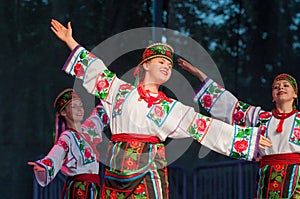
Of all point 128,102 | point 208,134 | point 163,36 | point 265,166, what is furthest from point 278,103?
point 163,36

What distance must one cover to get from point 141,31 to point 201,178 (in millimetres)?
1326

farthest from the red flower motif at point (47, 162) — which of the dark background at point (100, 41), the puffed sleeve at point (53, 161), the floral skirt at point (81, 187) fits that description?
the dark background at point (100, 41)

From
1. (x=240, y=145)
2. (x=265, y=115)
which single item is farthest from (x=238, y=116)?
(x=240, y=145)

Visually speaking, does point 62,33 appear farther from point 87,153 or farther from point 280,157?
point 280,157

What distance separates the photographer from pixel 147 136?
4020 mm

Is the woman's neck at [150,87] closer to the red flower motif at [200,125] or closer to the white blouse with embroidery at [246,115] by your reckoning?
the red flower motif at [200,125]

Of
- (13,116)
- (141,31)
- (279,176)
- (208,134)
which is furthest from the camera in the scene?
(141,31)

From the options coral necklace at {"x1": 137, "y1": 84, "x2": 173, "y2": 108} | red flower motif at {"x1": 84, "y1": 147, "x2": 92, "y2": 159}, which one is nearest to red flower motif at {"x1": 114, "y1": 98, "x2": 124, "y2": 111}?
coral necklace at {"x1": 137, "y1": 84, "x2": 173, "y2": 108}

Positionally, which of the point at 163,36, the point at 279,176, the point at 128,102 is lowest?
the point at 279,176

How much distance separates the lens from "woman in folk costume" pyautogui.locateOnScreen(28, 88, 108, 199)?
15.3 feet

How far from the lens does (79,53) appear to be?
13.7ft

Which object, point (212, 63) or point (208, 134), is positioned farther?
point (212, 63)

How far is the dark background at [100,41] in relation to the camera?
17.7ft

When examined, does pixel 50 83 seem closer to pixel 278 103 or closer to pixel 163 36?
pixel 163 36
